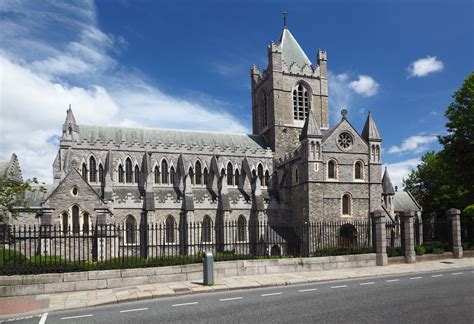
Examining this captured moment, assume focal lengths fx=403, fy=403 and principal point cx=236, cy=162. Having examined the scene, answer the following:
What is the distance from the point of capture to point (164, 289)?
14281 millimetres

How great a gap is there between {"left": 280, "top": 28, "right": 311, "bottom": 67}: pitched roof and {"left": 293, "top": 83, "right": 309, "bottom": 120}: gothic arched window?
3.08m

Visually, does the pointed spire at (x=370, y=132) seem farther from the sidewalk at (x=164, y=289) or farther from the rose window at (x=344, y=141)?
the sidewalk at (x=164, y=289)

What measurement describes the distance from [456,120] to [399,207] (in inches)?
655

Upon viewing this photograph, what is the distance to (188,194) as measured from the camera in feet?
108

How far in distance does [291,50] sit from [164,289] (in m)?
36.0

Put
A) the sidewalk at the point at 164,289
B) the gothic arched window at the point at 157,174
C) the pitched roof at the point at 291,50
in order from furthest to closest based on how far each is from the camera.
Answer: the pitched roof at the point at 291,50
the gothic arched window at the point at 157,174
the sidewalk at the point at 164,289

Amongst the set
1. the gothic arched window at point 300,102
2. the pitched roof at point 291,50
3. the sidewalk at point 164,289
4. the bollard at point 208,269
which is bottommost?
the sidewalk at point 164,289

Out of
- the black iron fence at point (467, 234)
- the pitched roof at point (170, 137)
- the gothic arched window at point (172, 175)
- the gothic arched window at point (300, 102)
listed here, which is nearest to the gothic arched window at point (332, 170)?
the pitched roof at point (170, 137)

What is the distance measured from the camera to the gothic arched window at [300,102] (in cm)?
4238

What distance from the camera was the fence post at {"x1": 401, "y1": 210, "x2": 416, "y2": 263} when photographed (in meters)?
21.0

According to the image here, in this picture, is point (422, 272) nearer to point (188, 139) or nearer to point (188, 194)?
point (188, 194)

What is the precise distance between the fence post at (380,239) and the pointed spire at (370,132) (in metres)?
15.8

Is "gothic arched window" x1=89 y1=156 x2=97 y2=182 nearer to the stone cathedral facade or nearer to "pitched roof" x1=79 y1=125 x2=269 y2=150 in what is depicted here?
the stone cathedral facade

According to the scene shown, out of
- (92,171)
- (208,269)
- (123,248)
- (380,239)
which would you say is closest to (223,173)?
(92,171)
